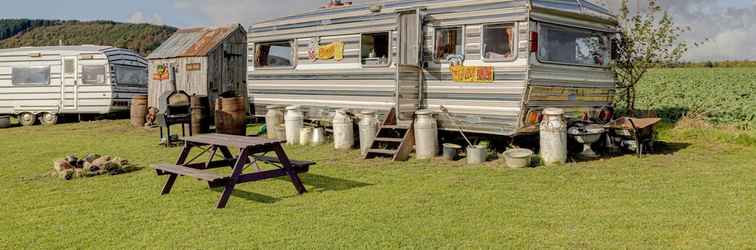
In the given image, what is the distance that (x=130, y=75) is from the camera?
68.3ft

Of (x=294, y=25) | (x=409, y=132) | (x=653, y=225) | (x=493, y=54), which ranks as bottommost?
(x=653, y=225)

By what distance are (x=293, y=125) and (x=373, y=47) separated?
2.46 m

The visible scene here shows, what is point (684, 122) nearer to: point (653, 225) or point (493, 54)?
point (493, 54)

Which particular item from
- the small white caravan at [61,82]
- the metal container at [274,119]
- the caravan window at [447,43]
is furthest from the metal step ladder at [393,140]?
the small white caravan at [61,82]

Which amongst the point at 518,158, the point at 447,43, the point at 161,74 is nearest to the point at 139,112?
the point at 161,74

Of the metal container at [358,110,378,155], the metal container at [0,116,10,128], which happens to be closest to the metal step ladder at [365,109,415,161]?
the metal container at [358,110,378,155]

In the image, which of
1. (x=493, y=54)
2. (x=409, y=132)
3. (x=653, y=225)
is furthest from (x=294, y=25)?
(x=653, y=225)

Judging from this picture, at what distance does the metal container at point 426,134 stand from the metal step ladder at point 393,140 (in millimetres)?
231

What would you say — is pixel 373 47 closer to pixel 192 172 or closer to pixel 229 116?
pixel 229 116

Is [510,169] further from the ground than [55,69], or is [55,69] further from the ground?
[55,69]

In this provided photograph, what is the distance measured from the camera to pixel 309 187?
26.3 feet

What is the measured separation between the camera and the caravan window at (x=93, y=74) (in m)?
19.7

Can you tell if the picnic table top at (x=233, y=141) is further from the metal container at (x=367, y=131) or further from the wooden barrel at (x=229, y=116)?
the wooden barrel at (x=229, y=116)

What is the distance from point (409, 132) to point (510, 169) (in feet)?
7.00
